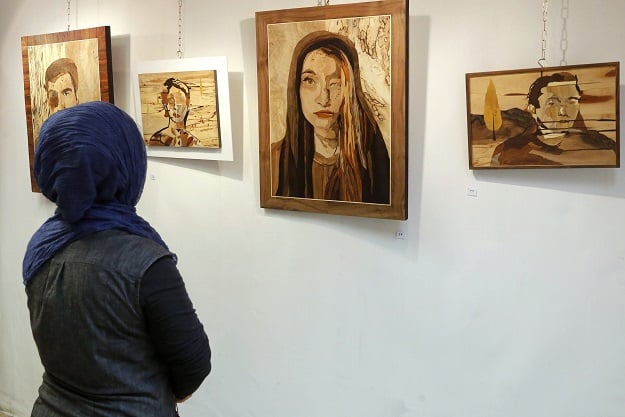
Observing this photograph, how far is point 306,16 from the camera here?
189cm

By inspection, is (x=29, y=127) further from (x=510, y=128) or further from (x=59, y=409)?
(x=510, y=128)

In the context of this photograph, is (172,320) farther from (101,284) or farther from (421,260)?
(421,260)

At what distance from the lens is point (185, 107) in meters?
2.24

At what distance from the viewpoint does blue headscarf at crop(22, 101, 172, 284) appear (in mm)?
1116

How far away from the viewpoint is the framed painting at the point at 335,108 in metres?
1.78

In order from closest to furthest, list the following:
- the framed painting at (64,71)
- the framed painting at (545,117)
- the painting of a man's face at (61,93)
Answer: the framed painting at (545,117), the framed painting at (64,71), the painting of a man's face at (61,93)

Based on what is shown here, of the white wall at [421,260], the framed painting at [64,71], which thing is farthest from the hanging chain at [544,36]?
the framed painting at [64,71]

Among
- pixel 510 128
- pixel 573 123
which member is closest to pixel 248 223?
pixel 510 128

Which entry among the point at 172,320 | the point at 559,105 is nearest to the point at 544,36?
the point at 559,105

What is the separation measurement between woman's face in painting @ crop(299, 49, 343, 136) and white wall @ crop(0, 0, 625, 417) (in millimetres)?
245

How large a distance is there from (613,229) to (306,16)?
3.69ft

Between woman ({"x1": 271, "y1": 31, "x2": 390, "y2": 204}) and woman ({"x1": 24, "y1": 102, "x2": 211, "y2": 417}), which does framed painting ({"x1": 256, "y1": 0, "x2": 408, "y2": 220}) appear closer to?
woman ({"x1": 271, "y1": 31, "x2": 390, "y2": 204})

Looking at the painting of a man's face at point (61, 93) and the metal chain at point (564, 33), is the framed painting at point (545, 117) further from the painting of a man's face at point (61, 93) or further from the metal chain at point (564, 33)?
the painting of a man's face at point (61, 93)

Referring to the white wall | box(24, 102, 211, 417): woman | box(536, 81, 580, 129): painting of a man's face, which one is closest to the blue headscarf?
box(24, 102, 211, 417): woman
